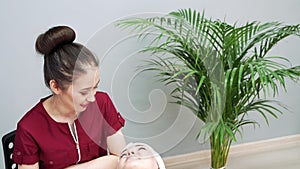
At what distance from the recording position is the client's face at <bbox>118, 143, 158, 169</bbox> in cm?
140

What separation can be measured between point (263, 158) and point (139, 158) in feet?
4.44

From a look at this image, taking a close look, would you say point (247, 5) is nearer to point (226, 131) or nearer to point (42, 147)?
point (226, 131)

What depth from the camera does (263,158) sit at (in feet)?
8.33

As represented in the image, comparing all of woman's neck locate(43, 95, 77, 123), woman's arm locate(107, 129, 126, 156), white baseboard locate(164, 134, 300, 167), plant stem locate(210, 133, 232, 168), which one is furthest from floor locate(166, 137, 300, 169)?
woman's neck locate(43, 95, 77, 123)

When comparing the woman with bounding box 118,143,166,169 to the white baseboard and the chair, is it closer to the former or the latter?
the chair

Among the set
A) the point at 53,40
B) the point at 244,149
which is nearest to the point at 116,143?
the point at 53,40

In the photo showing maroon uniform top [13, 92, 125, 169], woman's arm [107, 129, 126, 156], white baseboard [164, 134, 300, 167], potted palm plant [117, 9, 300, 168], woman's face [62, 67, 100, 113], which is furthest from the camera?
white baseboard [164, 134, 300, 167]

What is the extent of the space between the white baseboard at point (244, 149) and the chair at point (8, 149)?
1036mm

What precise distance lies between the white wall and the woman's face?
76 millimetres

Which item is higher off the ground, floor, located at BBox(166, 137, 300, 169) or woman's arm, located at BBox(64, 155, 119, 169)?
woman's arm, located at BBox(64, 155, 119, 169)

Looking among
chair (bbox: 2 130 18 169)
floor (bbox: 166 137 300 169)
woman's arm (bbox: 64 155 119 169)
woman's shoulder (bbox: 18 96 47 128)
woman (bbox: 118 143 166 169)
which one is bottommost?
floor (bbox: 166 137 300 169)

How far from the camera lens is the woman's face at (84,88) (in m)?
1.33

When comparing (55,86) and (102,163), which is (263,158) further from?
(55,86)

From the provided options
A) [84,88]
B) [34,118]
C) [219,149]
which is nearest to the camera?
[84,88]
